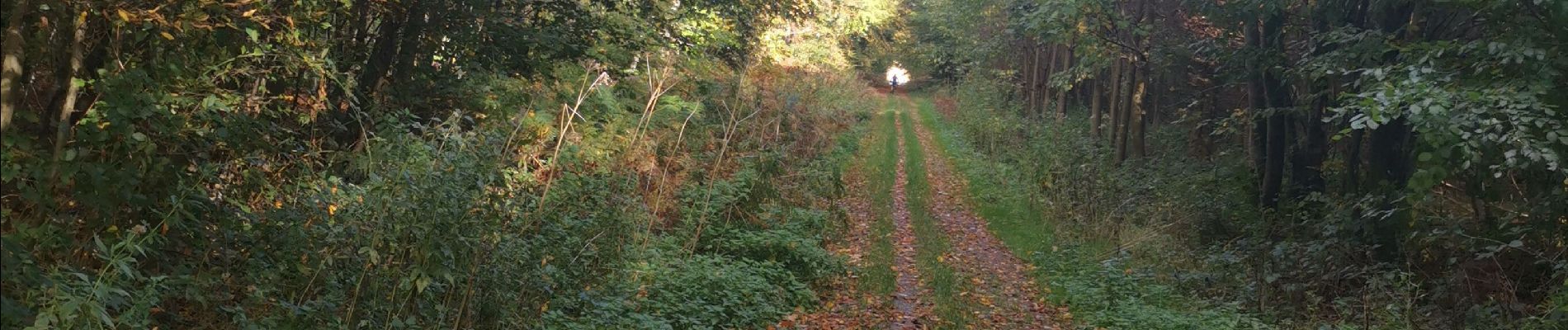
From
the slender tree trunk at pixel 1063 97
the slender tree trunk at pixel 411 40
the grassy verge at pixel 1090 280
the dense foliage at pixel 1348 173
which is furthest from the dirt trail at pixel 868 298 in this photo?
the slender tree trunk at pixel 1063 97

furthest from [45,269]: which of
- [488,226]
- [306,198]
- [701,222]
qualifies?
[701,222]

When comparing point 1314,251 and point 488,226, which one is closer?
point 488,226

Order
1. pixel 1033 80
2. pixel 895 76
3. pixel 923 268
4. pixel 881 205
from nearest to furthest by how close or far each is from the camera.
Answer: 1. pixel 923 268
2. pixel 881 205
3. pixel 1033 80
4. pixel 895 76

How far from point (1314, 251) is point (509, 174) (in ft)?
28.3

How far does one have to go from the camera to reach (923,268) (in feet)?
39.1

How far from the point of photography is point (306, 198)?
5836mm

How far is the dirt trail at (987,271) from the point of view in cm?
976

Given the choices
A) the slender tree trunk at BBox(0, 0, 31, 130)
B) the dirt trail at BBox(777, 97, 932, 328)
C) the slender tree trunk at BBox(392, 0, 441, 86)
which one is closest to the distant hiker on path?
the dirt trail at BBox(777, 97, 932, 328)

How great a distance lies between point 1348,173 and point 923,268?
18.5 ft

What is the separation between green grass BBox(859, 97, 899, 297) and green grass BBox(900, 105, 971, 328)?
0.37 m

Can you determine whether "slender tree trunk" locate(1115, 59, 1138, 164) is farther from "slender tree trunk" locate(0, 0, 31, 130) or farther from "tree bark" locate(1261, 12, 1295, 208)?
"slender tree trunk" locate(0, 0, 31, 130)

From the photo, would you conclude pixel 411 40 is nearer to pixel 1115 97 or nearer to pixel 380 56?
pixel 380 56

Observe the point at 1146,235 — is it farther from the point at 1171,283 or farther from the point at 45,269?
the point at 45,269

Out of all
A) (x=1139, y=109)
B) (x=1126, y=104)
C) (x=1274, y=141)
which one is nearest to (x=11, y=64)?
(x=1274, y=141)
